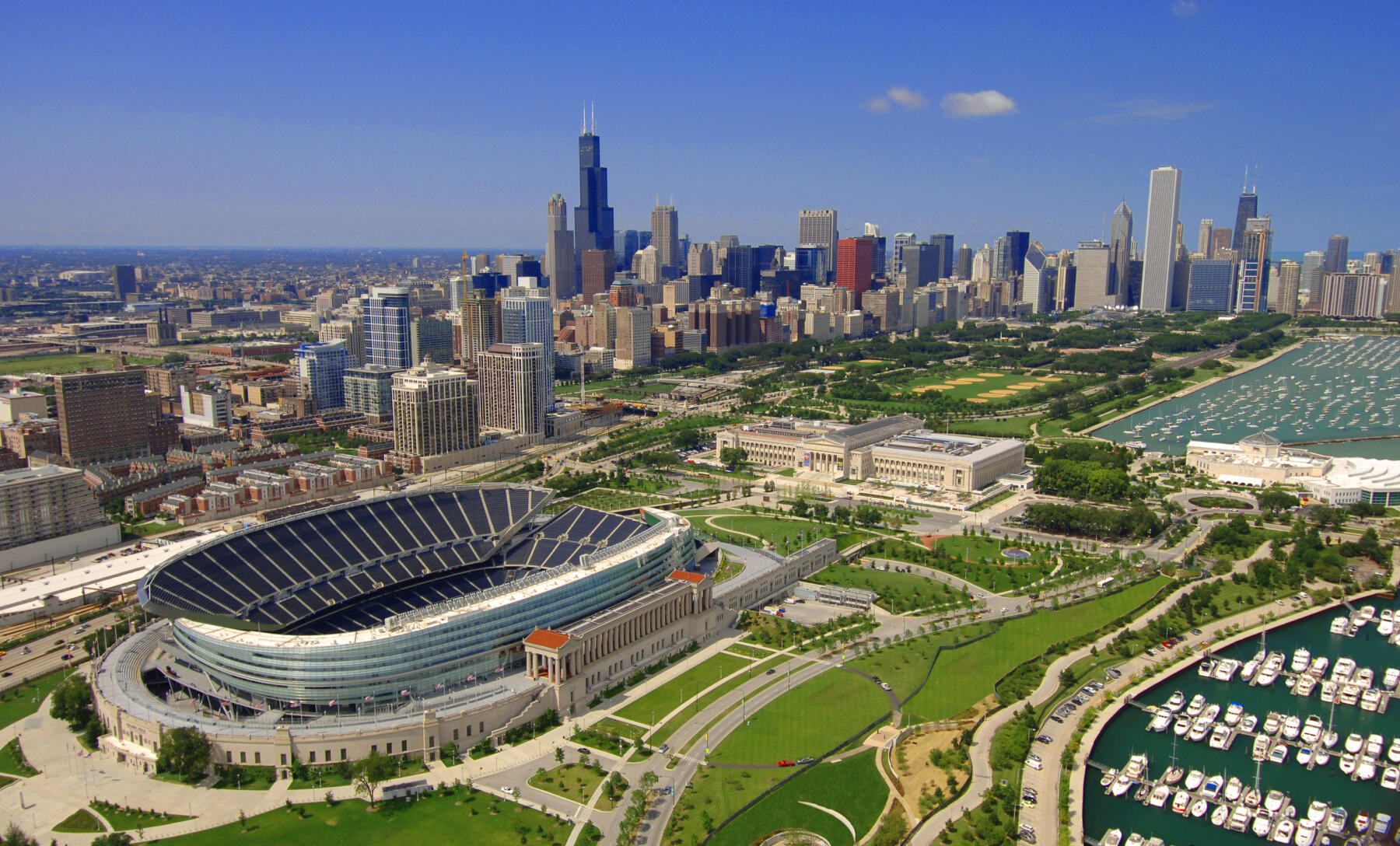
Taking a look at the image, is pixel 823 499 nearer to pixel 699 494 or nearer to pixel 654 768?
pixel 699 494

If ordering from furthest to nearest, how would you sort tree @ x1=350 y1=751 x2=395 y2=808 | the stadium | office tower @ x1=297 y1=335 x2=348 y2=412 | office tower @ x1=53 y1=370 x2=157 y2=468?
office tower @ x1=297 y1=335 x2=348 y2=412 → office tower @ x1=53 y1=370 x2=157 y2=468 → the stadium → tree @ x1=350 y1=751 x2=395 y2=808

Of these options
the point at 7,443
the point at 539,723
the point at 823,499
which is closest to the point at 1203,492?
the point at 823,499

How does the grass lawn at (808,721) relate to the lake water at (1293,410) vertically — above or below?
below

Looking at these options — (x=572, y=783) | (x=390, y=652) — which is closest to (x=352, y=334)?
(x=390, y=652)

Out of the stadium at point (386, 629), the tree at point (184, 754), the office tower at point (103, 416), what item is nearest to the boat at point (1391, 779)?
the stadium at point (386, 629)

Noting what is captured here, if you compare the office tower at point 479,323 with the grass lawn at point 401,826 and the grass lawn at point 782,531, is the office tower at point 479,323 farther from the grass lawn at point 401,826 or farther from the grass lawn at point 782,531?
the grass lawn at point 401,826

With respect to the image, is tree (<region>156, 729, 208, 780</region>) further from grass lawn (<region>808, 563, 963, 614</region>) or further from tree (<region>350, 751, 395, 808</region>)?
grass lawn (<region>808, 563, 963, 614</region>)

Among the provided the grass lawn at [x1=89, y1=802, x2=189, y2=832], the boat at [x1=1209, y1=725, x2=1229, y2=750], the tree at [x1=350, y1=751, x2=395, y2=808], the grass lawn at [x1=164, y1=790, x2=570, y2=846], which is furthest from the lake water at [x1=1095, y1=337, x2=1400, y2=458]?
the grass lawn at [x1=89, y1=802, x2=189, y2=832]
